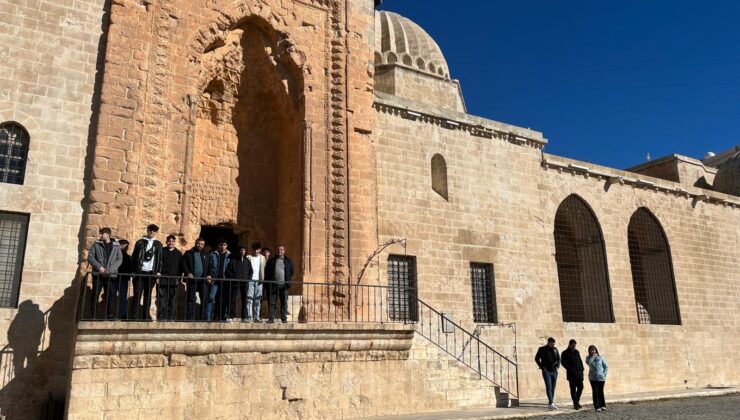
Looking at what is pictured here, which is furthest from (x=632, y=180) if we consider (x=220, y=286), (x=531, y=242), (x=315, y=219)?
(x=220, y=286)

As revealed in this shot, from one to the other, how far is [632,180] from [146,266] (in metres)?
13.9

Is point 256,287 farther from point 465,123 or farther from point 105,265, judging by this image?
point 465,123

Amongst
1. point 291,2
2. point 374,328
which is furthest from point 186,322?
point 291,2

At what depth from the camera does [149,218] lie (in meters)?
8.86

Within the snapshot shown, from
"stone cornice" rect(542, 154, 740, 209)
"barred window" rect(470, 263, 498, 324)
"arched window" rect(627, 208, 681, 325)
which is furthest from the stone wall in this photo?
"arched window" rect(627, 208, 681, 325)

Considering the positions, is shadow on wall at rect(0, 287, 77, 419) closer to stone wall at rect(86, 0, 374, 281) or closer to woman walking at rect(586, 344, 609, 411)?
stone wall at rect(86, 0, 374, 281)

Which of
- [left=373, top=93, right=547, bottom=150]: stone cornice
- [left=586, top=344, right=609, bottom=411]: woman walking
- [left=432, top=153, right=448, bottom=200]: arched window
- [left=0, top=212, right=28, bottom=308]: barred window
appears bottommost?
[left=586, top=344, right=609, bottom=411]: woman walking

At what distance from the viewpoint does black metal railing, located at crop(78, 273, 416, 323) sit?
771cm

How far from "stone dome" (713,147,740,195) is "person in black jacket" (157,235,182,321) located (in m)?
19.4

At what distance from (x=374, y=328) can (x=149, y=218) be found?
12.5ft

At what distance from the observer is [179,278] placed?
26.0 feet

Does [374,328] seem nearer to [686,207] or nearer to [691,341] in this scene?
[691,341]

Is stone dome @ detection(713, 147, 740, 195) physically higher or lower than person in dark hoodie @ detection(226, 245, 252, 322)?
higher

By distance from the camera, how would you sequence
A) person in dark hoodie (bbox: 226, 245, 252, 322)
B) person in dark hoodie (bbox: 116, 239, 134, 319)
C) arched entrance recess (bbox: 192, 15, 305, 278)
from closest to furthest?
person in dark hoodie (bbox: 116, 239, 134, 319)
person in dark hoodie (bbox: 226, 245, 252, 322)
arched entrance recess (bbox: 192, 15, 305, 278)
